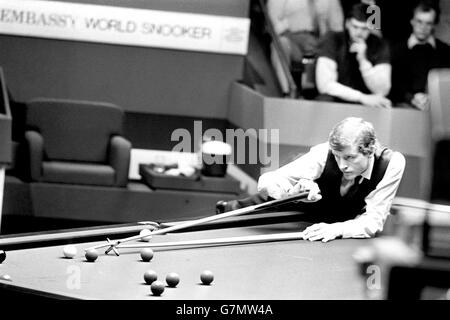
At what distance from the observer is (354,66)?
5.50m

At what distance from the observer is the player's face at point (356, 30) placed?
18.1ft

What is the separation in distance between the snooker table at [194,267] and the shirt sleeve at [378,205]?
7 centimetres

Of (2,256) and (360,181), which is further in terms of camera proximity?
(360,181)

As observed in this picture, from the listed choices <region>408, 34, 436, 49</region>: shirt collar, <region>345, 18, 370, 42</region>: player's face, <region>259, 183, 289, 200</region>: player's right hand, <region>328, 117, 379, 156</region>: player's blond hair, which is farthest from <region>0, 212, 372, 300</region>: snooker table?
<region>408, 34, 436, 49</region>: shirt collar

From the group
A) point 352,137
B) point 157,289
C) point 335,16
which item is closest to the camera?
point 157,289

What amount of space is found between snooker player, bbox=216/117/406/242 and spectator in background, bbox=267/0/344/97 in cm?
181

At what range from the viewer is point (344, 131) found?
365 centimetres

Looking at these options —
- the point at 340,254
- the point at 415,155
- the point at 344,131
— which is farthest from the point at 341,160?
the point at 415,155

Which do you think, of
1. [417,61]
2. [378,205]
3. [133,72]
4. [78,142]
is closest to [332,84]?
[417,61]

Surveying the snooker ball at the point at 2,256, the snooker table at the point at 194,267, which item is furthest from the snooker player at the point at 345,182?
the snooker ball at the point at 2,256

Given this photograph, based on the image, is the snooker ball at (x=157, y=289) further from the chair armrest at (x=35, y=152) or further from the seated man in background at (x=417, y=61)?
the seated man in background at (x=417, y=61)

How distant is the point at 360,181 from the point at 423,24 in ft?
7.21

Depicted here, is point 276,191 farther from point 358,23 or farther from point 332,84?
point 358,23

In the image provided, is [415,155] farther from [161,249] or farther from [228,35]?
[161,249]
